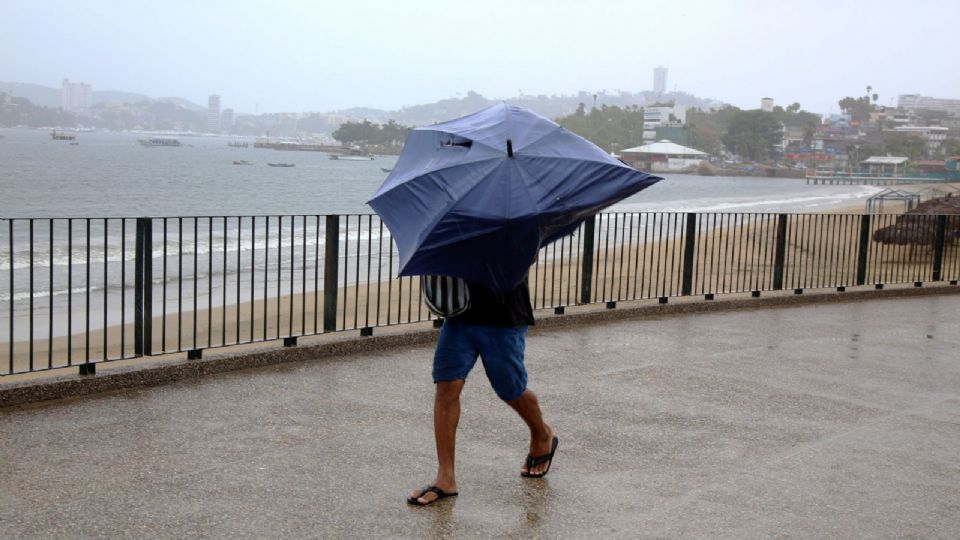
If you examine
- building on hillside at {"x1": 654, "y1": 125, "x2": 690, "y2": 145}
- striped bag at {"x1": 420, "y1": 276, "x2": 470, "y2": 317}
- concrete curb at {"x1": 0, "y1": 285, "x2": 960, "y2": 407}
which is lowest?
concrete curb at {"x1": 0, "y1": 285, "x2": 960, "y2": 407}

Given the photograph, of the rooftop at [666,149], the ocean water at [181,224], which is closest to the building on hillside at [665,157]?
the rooftop at [666,149]

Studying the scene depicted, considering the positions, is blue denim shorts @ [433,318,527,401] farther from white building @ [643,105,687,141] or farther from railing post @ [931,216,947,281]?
white building @ [643,105,687,141]

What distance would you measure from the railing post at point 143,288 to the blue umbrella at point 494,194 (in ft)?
9.72

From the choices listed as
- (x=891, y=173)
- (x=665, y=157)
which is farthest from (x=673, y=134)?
(x=891, y=173)

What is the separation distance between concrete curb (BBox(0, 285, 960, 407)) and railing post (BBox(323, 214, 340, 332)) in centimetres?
38

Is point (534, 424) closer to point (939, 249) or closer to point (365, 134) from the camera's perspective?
point (939, 249)

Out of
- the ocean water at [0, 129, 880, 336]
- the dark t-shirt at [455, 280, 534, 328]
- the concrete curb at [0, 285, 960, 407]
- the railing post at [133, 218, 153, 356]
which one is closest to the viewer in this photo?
the dark t-shirt at [455, 280, 534, 328]

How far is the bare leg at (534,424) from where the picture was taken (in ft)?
17.5

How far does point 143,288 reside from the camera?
7531 mm

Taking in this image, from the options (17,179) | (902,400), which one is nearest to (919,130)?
(17,179)

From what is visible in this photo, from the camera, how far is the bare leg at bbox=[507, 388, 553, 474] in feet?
17.5

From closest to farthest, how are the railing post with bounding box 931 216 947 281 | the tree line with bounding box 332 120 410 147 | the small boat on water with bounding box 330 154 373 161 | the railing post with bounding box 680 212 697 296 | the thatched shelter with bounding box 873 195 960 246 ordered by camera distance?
the railing post with bounding box 680 212 697 296, the railing post with bounding box 931 216 947 281, the thatched shelter with bounding box 873 195 960 246, the small boat on water with bounding box 330 154 373 161, the tree line with bounding box 332 120 410 147

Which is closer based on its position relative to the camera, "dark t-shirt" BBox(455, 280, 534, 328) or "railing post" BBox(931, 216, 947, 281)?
"dark t-shirt" BBox(455, 280, 534, 328)

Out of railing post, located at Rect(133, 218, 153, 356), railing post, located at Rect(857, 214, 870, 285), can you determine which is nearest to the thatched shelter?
railing post, located at Rect(857, 214, 870, 285)
